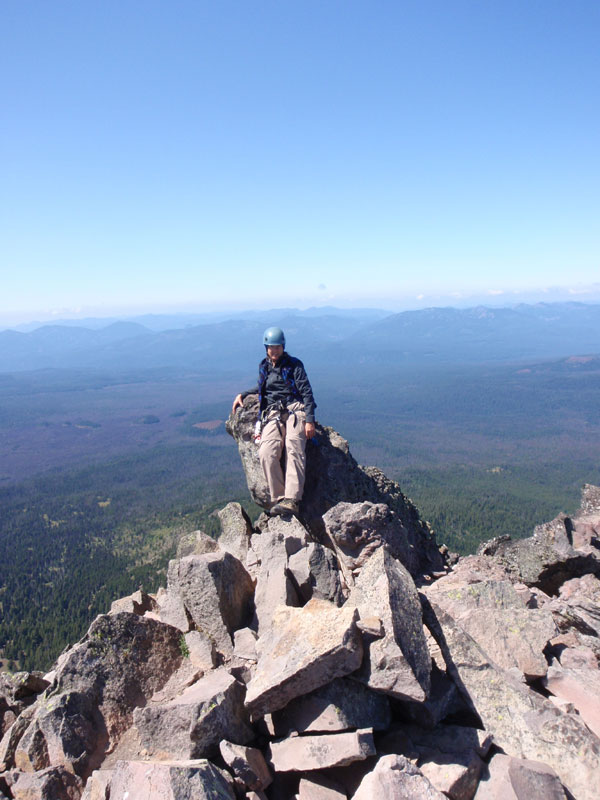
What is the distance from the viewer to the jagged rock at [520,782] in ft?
17.2

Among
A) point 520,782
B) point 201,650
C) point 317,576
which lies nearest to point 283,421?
Result: point 317,576

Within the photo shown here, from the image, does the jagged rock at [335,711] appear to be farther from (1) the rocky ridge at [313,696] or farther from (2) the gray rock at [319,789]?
(2) the gray rock at [319,789]

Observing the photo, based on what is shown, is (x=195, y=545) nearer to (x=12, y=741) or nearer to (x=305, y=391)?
(x=305, y=391)

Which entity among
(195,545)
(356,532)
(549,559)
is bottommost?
(549,559)

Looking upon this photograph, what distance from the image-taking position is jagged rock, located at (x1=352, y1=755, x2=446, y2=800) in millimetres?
4977

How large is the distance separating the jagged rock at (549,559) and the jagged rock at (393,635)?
21.5 feet

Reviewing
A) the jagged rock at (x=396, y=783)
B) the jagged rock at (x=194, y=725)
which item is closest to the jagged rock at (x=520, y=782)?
the jagged rock at (x=396, y=783)

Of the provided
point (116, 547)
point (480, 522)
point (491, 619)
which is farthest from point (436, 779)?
point (116, 547)

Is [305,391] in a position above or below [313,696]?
above

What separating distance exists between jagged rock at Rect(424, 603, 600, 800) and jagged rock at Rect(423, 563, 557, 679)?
594 mm

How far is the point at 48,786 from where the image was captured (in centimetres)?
613

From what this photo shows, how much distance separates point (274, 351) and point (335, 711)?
8.61 meters

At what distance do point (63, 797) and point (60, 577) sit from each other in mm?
101927

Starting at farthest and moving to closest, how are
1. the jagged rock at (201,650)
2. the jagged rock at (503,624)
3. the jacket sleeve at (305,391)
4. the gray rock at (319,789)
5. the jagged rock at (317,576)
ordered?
1. the jacket sleeve at (305,391)
2. the jagged rock at (317,576)
3. the jagged rock at (201,650)
4. the jagged rock at (503,624)
5. the gray rock at (319,789)
